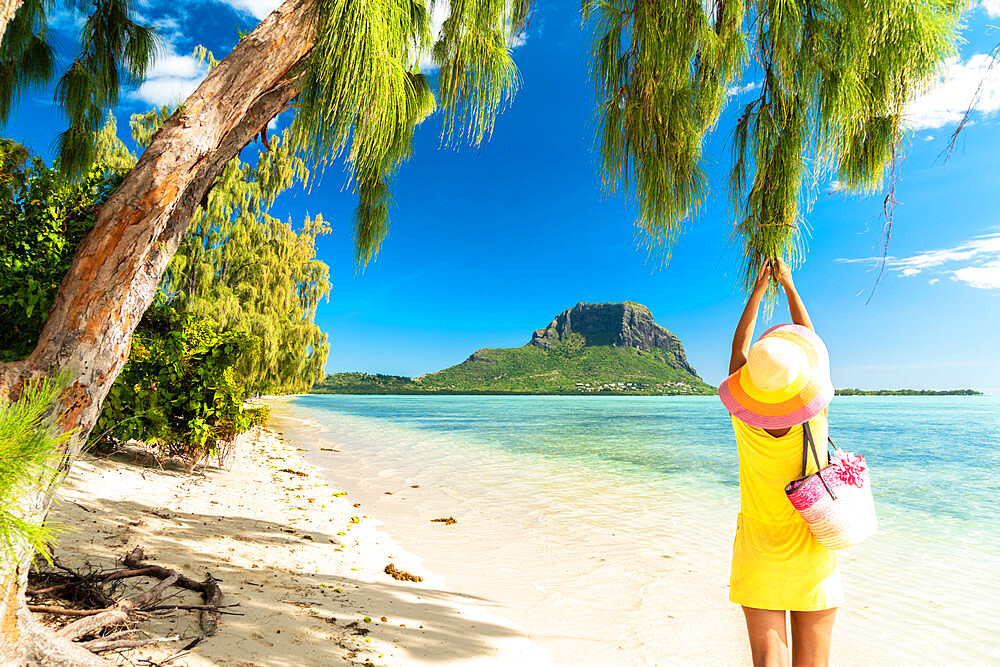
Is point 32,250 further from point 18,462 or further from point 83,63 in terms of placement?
point 18,462

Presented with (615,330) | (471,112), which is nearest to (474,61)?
(471,112)

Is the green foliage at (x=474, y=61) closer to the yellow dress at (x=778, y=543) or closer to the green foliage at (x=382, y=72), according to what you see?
the green foliage at (x=382, y=72)

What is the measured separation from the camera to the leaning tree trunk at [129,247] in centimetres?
184

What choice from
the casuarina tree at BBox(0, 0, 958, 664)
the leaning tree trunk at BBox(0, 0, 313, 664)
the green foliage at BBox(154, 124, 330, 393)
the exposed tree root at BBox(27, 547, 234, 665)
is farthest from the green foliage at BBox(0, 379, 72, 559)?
the green foliage at BBox(154, 124, 330, 393)

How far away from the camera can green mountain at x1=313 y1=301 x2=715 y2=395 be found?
3875 inches

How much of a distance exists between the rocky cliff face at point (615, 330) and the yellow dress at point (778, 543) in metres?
115

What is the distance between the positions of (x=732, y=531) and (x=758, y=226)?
541 cm

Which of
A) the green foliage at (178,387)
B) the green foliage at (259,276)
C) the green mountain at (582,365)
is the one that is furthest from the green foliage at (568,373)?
the green foliage at (178,387)

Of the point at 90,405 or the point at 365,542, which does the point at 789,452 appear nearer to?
the point at 90,405

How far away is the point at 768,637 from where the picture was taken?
5.27 feet

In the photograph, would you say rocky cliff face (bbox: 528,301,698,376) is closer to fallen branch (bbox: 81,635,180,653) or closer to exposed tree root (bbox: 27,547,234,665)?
exposed tree root (bbox: 27,547,234,665)

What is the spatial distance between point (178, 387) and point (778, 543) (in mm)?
6882

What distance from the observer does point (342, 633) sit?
288 cm

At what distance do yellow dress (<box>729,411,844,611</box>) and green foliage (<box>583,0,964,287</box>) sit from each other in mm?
1262
